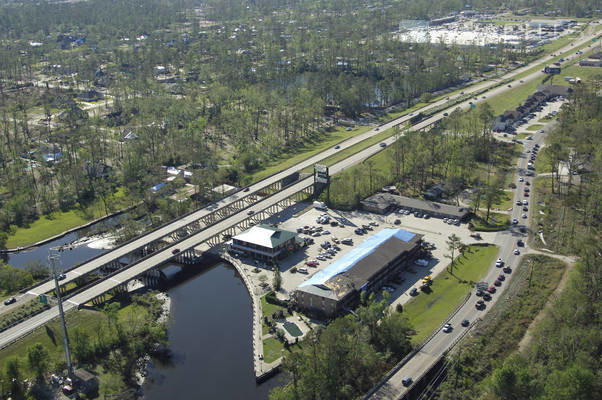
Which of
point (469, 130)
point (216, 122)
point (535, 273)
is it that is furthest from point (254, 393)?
point (216, 122)

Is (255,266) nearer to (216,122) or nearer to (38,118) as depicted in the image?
(216,122)

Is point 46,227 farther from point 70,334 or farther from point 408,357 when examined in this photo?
point 408,357

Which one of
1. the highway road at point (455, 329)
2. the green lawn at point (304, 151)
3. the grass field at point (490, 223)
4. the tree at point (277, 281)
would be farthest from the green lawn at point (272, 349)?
the green lawn at point (304, 151)

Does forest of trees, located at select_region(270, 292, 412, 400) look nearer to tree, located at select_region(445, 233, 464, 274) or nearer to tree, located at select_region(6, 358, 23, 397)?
tree, located at select_region(445, 233, 464, 274)

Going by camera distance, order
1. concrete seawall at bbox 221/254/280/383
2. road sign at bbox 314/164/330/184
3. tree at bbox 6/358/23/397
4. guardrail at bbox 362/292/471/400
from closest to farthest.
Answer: guardrail at bbox 362/292/471/400 → tree at bbox 6/358/23/397 → concrete seawall at bbox 221/254/280/383 → road sign at bbox 314/164/330/184

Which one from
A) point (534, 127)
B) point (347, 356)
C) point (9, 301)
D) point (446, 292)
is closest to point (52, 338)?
point (9, 301)

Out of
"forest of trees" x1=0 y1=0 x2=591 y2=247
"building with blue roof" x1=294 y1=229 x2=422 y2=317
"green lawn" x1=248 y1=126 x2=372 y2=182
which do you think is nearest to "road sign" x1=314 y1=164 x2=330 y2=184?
"green lawn" x1=248 y1=126 x2=372 y2=182
